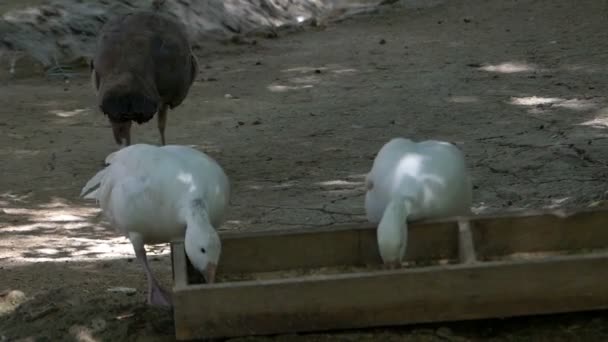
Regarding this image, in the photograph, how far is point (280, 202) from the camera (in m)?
6.41

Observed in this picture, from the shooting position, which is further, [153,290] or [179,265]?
[153,290]

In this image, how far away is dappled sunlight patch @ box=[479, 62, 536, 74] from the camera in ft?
30.3

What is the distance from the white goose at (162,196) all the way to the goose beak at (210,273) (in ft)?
0.82

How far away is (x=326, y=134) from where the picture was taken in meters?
7.89

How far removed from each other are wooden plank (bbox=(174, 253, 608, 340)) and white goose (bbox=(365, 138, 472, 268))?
46cm

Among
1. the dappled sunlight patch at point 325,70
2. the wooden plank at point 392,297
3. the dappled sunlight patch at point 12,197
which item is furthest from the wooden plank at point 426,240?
the dappled sunlight patch at point 325,70

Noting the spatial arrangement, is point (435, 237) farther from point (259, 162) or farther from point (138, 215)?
point (259, 162)

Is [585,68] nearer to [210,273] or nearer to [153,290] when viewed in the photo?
[153,290]

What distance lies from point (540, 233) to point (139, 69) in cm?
387

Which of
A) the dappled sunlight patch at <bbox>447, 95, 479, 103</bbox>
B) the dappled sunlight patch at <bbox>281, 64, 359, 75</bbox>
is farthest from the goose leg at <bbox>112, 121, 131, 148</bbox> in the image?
the dappled sunlight patch at <bbox>281, 64, 359, 75</bbox>

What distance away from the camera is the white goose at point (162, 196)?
4242mm

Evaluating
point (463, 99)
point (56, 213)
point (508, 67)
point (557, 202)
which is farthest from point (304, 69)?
point (557, 202)

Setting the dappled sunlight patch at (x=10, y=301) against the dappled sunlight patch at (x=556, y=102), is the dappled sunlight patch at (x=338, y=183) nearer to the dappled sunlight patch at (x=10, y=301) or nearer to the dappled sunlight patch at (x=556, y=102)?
the dappled sunlight patch at (x=556, y=102)

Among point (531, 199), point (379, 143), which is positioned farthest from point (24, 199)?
point (531, 199)
